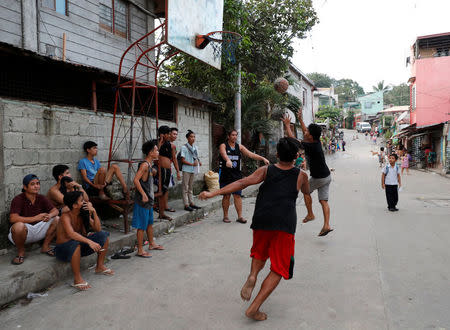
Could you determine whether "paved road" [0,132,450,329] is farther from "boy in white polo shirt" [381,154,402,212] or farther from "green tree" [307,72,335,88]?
"green tree" [307,72,335,88]

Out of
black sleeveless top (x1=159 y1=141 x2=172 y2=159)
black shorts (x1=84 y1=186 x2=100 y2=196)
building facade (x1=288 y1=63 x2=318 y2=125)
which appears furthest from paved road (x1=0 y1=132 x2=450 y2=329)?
building facade (x1=288 y1=63 x2=318 y2=125)

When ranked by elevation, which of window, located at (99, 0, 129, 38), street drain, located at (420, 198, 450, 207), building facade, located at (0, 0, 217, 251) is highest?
window, located at (99, 0, 129, 38)

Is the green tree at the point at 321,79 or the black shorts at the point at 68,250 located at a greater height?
the green tree at the point at 321,79

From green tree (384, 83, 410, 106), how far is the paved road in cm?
6722

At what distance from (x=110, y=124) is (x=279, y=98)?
1058cm

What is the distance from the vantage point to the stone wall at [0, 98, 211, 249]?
480 cm

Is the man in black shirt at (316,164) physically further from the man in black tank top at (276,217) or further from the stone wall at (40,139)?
the stone wall at (40,139)

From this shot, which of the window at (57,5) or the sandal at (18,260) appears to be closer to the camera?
the sandal at (18,260)

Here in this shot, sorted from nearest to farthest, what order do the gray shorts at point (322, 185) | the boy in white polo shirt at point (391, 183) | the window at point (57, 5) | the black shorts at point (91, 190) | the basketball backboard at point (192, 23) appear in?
the gray shorts at point (322, 185) → the black shorts at point (91, 190) → the basketball backboard at point (192, 23) → the window at point (57, 5) → the boy in white polo shirt at point (391, 183)

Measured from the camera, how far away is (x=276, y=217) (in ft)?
10.0

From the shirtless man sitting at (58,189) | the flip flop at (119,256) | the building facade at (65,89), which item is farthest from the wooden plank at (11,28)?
the flip flop at (119,256)

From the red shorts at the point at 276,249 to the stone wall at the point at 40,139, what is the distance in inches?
141

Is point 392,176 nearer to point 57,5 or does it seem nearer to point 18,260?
point 18,260

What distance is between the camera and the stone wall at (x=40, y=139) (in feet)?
15.8
